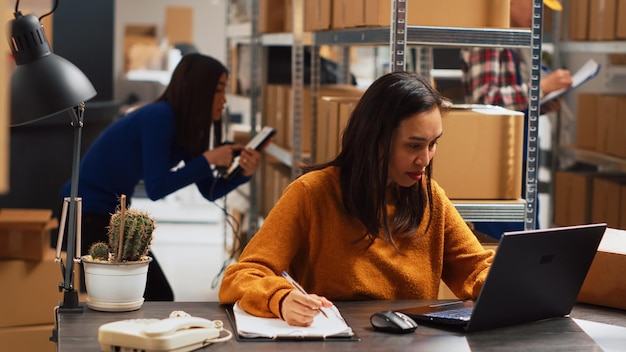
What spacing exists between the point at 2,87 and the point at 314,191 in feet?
5.34

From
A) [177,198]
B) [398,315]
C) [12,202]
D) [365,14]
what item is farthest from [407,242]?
[177,198]

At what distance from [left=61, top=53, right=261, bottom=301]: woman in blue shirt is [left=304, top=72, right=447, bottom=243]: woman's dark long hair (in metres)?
1.41

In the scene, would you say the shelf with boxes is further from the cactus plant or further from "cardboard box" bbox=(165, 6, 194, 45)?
"cardboard box" bbox=(165, 6, 194, 45)

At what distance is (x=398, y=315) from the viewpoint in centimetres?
214

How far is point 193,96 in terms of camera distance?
407 cm

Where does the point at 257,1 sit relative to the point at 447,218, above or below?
above

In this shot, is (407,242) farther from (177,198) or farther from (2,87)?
(177,198)

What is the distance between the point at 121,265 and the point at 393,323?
2.06ft

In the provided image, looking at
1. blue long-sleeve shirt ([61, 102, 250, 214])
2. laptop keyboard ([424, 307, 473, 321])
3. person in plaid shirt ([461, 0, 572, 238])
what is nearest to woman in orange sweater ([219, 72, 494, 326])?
laptop keyboard ([424, 307, 473, 321])

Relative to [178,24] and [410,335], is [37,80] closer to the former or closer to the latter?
[410,335]

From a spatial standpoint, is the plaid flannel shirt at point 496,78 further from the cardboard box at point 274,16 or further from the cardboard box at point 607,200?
the cardboard box at point 274,16

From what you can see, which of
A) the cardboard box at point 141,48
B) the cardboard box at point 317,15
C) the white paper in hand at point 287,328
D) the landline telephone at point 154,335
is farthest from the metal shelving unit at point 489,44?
the cardboard box at point 141,48

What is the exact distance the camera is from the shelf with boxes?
4.89 metres

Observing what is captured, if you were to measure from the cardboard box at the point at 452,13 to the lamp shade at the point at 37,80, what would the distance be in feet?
4.27
